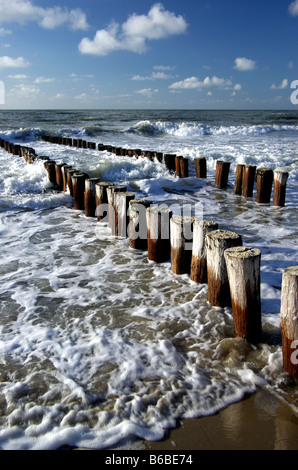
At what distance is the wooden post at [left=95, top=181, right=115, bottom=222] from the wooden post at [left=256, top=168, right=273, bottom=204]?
11.0 feet

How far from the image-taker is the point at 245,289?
2.88m

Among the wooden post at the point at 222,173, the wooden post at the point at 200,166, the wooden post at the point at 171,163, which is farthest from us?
the wooden post at the point at 171,163

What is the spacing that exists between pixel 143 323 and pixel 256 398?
1289 mm

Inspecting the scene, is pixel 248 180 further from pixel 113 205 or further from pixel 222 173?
pixel 113 205

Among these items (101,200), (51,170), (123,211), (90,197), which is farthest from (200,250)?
(51,170)

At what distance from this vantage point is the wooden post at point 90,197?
21.9ft

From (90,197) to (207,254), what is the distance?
12.8 feet

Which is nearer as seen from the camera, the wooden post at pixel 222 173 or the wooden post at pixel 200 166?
the wooden post at pixel 222 173

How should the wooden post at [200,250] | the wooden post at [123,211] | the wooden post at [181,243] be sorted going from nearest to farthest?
1. the wooden post at [200,250]
2. the wooden post at [181,243]
3. the wooden post at [123,211]

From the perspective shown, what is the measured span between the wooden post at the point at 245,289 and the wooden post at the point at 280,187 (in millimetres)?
4830

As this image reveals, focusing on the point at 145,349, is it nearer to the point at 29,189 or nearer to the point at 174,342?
the point at 174,342

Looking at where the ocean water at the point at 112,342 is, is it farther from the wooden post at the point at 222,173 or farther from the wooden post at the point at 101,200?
the wooden post at the point at 222,173

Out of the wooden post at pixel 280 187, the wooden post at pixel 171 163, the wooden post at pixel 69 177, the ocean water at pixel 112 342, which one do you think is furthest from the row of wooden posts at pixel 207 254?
the wooden post at pixel 171 163

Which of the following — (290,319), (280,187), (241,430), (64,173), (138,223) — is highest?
(64,173)
